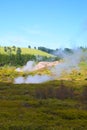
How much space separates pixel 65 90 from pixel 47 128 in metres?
101

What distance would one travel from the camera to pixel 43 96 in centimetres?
13475

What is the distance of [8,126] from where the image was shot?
4525 centimetres

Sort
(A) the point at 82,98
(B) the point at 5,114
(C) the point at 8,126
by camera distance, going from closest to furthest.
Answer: (C) the point at 8,126, (B) the point at 5,114, (A) the point at 82,98

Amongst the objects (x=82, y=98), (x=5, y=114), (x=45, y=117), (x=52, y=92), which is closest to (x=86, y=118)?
(x=45, y=117)

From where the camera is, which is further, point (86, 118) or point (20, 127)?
point (86, 118)

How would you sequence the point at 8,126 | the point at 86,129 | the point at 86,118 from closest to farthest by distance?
1. the point at 8,126
2. the point at 86,129
3. the point at 86,118

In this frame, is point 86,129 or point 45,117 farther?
point 45,117

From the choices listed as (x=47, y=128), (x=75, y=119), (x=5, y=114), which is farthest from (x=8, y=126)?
(x=75, y=119)

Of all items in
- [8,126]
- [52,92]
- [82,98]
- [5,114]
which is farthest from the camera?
[52,92]

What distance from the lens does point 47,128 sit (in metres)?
46.8

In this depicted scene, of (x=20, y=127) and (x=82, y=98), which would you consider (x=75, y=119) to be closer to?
(x=20, y=127)

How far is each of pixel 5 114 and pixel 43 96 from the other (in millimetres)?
73127

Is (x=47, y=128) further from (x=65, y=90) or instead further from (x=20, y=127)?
(x=65, y=90)

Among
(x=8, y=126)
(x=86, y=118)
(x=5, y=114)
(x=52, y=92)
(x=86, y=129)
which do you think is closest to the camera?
(x=8, y=126)
